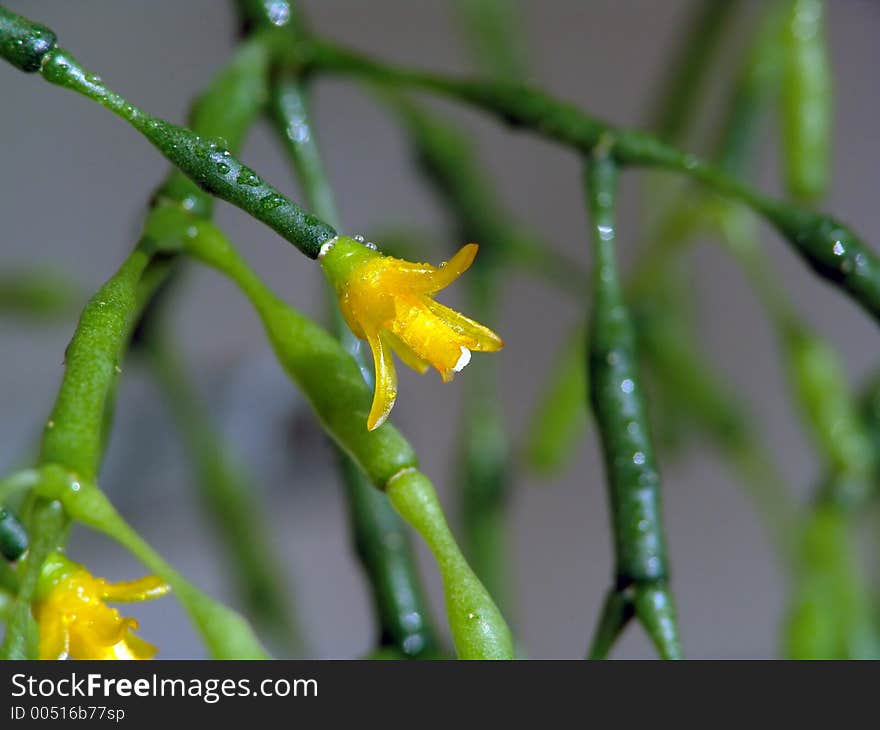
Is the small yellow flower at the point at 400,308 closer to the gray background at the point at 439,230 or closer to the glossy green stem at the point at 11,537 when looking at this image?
the glossy green stem at the point at 11,537

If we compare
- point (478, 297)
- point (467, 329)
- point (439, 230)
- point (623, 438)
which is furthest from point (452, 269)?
point (439, 230)

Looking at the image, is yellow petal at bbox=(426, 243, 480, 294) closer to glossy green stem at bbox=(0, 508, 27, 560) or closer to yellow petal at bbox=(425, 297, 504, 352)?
yellow petal at bbox=(425, 297, 504, 352)

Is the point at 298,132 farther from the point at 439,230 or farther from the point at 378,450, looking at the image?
the point at 439,230

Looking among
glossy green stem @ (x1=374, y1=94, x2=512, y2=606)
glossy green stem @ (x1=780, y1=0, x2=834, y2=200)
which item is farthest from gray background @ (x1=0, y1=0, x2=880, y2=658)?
glossy green stem @ (x1=780, y1=0, x2=834, y2=200)

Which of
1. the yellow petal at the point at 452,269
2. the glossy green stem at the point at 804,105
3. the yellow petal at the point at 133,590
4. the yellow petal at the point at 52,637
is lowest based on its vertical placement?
the yellow petal at the point at 52,637

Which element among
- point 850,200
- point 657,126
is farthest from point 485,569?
point 850,200

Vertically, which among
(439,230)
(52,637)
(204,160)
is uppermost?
(439,230)

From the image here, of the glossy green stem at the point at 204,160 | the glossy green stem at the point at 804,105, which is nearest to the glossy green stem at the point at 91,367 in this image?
the glossy green stem at the point at 204,160

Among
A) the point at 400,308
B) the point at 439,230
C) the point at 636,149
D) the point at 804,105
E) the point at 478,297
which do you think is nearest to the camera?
the point at 400,308

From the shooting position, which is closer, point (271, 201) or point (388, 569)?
point (271, 201)
